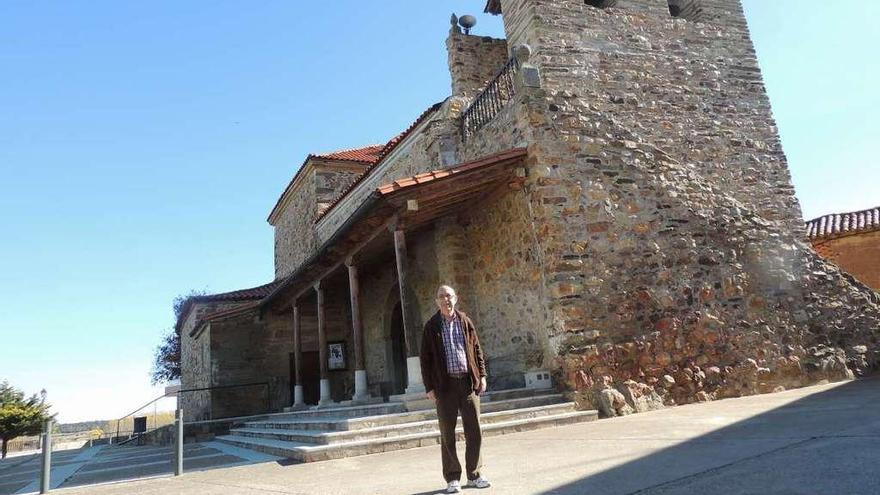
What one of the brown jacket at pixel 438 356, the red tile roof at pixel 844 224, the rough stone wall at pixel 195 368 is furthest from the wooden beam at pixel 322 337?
the red tile roof at pixel 844 224

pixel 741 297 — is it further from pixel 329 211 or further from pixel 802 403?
pixel 329 211

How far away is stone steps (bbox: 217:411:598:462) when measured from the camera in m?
5.50

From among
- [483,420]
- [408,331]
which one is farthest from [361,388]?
[483,420]

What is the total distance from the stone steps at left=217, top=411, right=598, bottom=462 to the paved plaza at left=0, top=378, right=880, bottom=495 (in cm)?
18

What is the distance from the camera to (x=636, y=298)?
784 cm

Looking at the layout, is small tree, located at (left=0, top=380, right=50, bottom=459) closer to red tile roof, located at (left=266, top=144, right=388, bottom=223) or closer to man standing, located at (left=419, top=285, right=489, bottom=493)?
red tile roof, located at (left=266, top=144, right=388, bottom=223)

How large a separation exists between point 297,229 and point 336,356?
247 inches

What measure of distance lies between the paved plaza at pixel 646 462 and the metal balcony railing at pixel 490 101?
206 inches

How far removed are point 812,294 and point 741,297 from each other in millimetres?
1342

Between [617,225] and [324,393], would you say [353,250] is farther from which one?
[617,225]

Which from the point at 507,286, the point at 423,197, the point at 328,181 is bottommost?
the point at 507,286

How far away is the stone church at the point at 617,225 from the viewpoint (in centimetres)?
768

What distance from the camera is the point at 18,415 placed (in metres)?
21.5

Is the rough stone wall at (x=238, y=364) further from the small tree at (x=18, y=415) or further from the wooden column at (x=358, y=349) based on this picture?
the small tree at (x=18, y=415)
